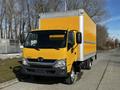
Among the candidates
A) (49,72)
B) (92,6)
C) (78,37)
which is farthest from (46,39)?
(92,6)

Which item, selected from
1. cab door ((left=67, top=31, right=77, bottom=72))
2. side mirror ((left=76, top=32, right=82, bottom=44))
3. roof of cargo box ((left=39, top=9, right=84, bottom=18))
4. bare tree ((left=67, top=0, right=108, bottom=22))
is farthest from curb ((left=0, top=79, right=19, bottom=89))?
bare tree ((left=67, top=0, right=108, bottom=22))

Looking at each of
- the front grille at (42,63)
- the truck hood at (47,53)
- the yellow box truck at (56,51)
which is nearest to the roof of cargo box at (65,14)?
the yellow box truck at (56,51)

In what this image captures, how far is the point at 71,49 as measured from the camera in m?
12.4

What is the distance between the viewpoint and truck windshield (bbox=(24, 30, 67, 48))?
39.8 ft

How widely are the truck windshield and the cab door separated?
10.6 inches

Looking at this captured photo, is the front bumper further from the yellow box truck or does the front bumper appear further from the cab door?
the cab door

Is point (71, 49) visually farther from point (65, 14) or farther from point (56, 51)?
point (65, 14)

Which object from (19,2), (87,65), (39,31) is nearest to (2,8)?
(19,2)

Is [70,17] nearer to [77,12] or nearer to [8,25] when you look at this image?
[77,12]

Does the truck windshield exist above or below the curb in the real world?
above

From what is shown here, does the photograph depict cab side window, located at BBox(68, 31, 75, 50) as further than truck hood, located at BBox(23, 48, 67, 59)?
Yes

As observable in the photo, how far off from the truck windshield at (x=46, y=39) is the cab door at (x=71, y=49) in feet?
0.89

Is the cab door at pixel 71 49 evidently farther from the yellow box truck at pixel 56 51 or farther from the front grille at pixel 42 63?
the front grille at pixel 42 63

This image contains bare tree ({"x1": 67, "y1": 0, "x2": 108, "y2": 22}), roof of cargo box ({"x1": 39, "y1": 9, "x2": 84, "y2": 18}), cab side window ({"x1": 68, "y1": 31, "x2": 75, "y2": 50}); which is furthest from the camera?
bare tree ({"x1": 67, "y1": 0, "x2": 108, "y2": 22})
